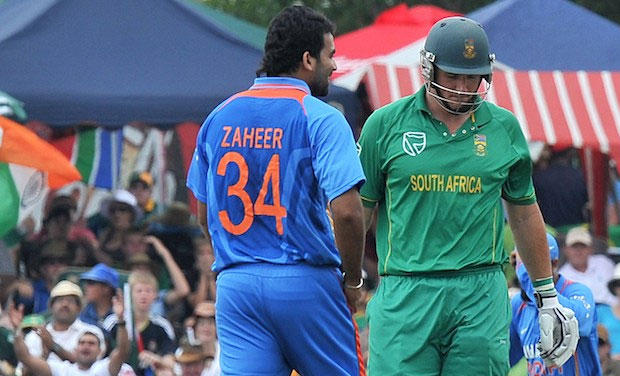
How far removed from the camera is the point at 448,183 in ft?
21.1

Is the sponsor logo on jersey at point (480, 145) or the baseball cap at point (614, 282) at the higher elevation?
the sponsor logo on jersey at point (480, 145)

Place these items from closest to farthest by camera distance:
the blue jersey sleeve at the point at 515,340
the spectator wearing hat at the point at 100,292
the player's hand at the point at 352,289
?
1. the player's hand at the point at 352,289
2. the blue jersey sleeve at the point at 515,340
3. the spectator wearing hat at the point at 100,292

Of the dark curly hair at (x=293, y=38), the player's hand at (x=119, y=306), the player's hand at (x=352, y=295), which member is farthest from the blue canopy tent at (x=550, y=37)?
the player's hand at (x=352, y=295)

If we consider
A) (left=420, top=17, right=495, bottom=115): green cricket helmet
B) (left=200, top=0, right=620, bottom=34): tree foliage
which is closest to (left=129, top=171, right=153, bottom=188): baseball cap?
(left=420, top=17, right=495, bottom=115): green cricket helmet

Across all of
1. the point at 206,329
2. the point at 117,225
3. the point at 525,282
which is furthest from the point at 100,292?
the point at 525,282

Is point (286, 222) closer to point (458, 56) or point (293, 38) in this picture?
point (293, 38)

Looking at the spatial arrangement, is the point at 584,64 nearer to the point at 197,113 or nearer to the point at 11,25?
the point at 197,113

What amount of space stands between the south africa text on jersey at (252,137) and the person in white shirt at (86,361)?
4.40 m

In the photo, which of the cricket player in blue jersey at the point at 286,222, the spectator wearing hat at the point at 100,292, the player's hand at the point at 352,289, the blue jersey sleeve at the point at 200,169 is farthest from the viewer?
the spectator wearing hat at the point at 100,292

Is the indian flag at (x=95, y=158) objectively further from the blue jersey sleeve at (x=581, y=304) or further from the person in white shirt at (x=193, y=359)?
the blue jersey sleeve at (x=581, y=304)

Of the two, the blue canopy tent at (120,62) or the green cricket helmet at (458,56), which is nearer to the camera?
the green cricket helmet at (458,56)

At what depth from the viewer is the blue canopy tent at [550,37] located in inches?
622

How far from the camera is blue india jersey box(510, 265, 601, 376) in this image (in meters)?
8.34

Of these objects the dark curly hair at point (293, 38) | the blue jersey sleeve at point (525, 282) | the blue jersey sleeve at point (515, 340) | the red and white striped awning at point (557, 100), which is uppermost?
the dark curly hair at point (293, 38)
